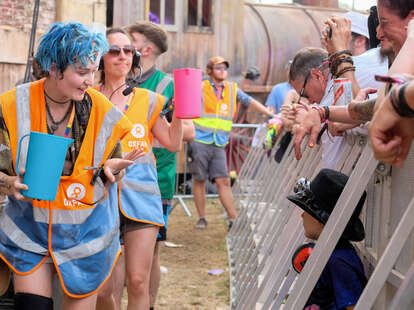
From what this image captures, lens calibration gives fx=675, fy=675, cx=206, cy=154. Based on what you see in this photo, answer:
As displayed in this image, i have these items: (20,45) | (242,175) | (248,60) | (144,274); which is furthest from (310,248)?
(248,60)

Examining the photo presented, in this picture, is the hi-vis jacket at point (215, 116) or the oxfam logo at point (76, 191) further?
the hi-vis jacket at point (215, 116)

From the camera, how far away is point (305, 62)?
12.7 ft

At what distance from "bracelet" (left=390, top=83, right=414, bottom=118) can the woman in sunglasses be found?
2522 millimetres

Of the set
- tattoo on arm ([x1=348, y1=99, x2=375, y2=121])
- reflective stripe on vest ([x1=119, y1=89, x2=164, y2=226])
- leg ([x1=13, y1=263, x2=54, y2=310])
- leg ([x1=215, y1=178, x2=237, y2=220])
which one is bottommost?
leg ([x1=215, y1=178, x2=237, y2=220])

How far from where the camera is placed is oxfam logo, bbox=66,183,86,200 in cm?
299

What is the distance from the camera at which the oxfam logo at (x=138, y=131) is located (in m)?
3.90

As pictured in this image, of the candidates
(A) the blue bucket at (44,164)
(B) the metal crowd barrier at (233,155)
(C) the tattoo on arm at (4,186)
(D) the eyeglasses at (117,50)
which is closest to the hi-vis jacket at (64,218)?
(C) the tattoo on arm at (4,186)

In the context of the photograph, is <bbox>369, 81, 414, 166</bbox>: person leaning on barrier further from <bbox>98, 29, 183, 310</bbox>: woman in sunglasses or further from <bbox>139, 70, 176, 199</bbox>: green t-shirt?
<bbox>139, 70, 176, 199</bbox>: green t-shirt

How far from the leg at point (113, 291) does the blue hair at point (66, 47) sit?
4.25 ft

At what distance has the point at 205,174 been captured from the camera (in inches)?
336

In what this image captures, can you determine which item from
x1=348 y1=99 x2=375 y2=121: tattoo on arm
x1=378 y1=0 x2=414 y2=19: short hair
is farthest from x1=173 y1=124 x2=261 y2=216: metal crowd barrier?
x1=348 y1=99 x2=375 y2=121: tattoo on arm

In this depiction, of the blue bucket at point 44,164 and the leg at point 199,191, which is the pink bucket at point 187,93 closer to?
the blue bucket at point 44,164

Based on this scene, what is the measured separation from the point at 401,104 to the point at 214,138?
23.5 feet

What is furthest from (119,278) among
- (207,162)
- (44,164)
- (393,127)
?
(207,162)
